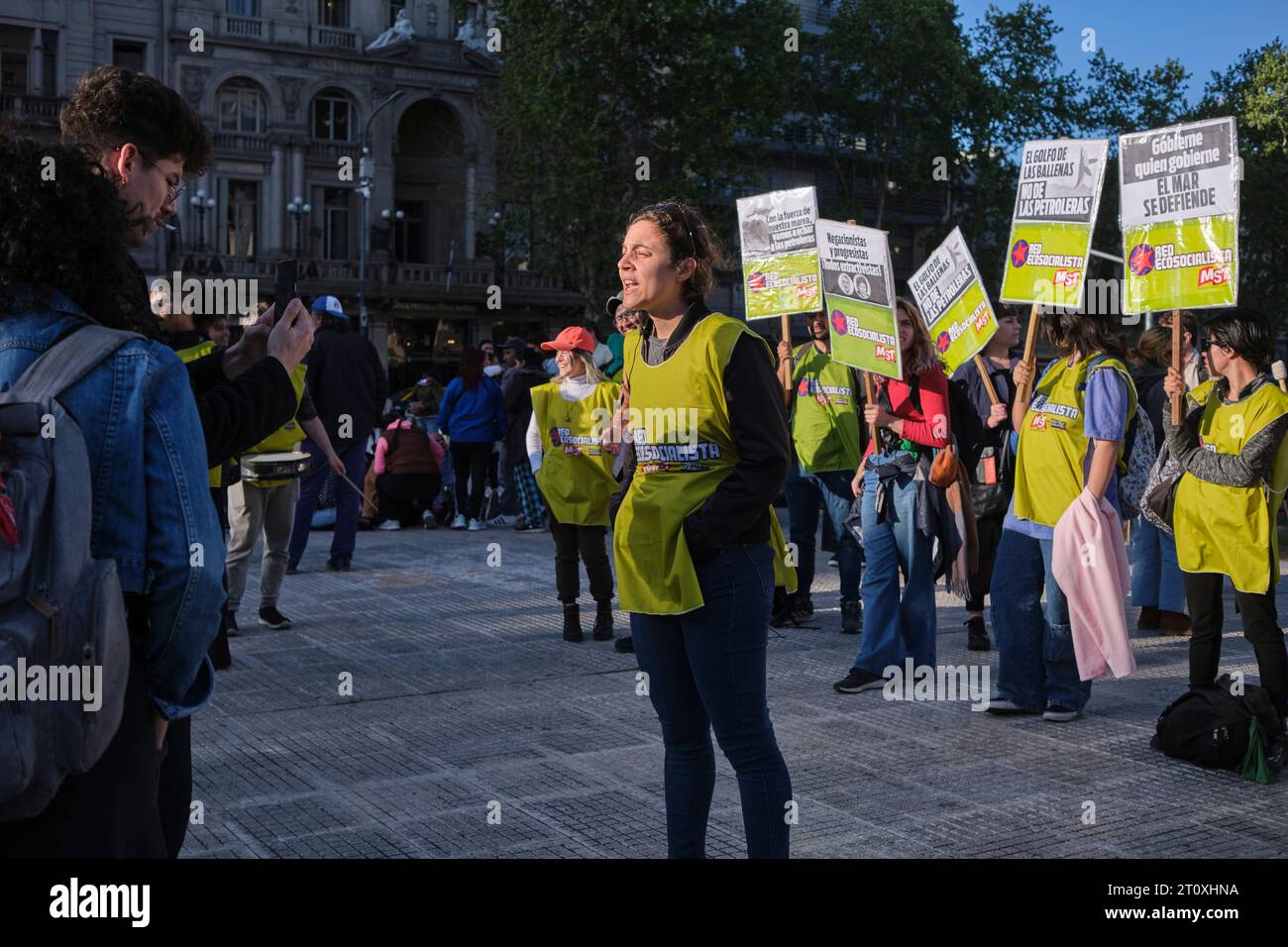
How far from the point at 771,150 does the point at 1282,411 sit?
4557cm

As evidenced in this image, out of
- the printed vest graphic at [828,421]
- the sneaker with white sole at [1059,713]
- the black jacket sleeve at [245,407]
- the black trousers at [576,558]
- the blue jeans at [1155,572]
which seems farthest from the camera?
the blue jeans at [1155,572]

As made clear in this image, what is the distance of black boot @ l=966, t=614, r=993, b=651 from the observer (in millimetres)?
8375

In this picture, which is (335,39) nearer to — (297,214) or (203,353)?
(297,214)

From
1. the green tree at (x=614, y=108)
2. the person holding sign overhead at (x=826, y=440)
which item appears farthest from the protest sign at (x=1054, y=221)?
the green tree at (x=614, y=108)

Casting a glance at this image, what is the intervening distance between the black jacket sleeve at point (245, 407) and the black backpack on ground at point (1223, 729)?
4140 millimetres

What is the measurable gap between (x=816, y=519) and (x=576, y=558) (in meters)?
1.79

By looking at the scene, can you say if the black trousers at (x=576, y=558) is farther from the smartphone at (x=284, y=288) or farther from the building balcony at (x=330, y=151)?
the building balcony at (x=330, y=151)

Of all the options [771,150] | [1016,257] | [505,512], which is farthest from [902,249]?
[1016,257]

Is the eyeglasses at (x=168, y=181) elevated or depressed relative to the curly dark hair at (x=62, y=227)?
elevated

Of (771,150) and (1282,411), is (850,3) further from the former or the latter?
(1282,411)

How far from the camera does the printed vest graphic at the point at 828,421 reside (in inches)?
353

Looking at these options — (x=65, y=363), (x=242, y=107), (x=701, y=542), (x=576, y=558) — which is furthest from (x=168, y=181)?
(x=242, y=107)

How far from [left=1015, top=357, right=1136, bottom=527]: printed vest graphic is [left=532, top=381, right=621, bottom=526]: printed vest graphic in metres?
2.62

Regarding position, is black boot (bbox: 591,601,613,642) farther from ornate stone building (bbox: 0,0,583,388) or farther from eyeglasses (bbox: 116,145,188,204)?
ornate stone building (bbox: 0,0,583,388)
